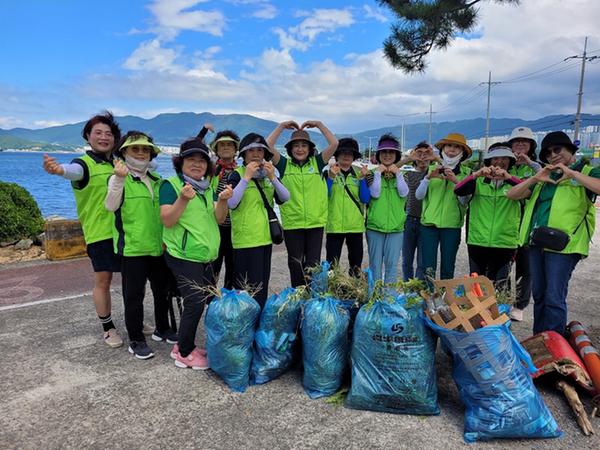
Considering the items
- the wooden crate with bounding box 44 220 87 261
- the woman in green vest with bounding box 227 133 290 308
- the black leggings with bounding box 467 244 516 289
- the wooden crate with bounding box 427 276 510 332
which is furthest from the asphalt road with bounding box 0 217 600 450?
the wooden crate with bounding box 44 220 87 261

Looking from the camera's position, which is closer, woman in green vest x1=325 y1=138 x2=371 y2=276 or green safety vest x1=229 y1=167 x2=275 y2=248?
green safety vest x1=229 y1=167 x2=275 y2=248

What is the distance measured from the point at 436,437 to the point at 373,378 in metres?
0.45

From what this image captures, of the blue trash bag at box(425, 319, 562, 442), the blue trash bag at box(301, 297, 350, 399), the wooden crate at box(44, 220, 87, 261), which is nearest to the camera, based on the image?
the blue trash bag at box(425, 319, 562, 442)

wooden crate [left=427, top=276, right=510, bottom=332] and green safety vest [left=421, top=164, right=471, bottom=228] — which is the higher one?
green safety vest [left=421, top=164, right=471, bottom=228]

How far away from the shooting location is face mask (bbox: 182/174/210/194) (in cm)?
303

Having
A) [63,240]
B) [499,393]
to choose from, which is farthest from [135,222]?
[63,240]

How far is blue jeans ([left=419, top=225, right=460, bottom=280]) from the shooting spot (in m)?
3.98

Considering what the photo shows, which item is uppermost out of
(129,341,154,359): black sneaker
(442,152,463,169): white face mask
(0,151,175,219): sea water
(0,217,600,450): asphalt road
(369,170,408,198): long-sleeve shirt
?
(442,152,463,169): white face mask

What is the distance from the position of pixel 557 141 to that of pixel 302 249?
7.30 feet

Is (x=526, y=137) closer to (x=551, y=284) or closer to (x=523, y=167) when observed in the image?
(x=523, y=167)

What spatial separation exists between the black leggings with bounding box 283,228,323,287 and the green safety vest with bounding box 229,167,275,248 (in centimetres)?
40

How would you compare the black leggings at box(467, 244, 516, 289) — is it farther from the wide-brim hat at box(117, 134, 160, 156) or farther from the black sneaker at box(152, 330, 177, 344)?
the wide-brim hat at box(117, 134, 160, 156)

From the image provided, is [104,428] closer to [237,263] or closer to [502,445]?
[237,263]

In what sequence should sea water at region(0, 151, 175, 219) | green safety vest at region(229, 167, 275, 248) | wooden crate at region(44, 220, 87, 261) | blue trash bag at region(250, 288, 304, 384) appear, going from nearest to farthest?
blue trash bag at region(250, 288, 304, 384) → green safety vest at region(229, 167, 275, 248) → wooden crate at region(44, 220, 87, 261) → sea water at region(0, 151, 175, 219)
